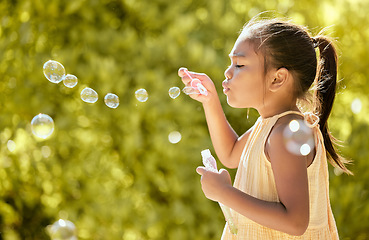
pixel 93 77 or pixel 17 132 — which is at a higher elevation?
pixel 93 77

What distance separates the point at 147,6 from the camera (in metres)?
2.94

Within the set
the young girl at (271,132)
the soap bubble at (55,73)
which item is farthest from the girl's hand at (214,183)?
the soap bubble at (55,73)

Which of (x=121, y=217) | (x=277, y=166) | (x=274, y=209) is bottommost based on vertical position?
(x=121, y=217)

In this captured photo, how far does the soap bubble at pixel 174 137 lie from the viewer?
2.79 meters

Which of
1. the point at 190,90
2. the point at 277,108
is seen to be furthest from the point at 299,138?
the point at 190,90

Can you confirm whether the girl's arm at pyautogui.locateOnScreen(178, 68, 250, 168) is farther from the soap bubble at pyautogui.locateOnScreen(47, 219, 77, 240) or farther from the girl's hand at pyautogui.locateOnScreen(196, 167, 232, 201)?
the soap bubble at pyautogui.locateOnScreen(47, 219, 77, 240)

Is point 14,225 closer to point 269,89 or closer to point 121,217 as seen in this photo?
point 121,217

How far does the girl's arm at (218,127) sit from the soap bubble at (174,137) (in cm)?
83

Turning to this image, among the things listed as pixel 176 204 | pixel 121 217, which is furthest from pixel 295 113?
pixel 121 217

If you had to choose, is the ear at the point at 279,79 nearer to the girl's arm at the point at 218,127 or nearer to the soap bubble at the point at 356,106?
the girl's arm at the point at 218,127

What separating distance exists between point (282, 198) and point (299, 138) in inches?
7.1

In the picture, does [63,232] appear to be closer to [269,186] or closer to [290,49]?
[269,186]

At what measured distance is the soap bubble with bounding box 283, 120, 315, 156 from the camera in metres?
1.51

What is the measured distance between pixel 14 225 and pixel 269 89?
7.16 feet
